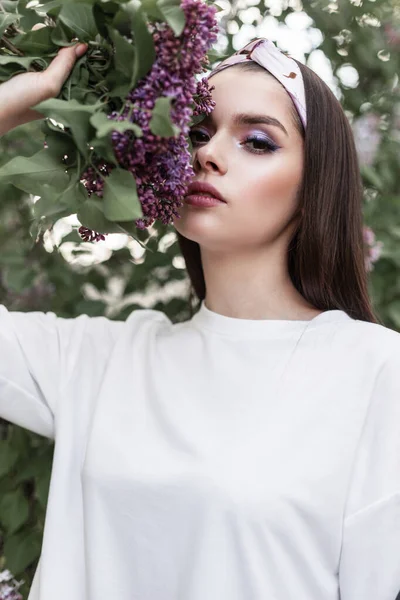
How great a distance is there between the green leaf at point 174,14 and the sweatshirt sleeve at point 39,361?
631 millimetres

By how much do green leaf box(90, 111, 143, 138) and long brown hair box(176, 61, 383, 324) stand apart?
0.47 m

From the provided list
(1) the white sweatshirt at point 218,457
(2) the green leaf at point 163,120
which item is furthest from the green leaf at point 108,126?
(1) the white sweatshirt at point 218,457

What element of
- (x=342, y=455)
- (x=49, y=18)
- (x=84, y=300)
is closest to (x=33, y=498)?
(x=84, y=300)

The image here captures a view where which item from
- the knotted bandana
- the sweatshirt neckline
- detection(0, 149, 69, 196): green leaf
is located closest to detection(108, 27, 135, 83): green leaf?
detection(0, 149, 69, 196): green leaf

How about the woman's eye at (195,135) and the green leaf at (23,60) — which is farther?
the woman's eye at (195,135)

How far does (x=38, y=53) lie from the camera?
1023 mm

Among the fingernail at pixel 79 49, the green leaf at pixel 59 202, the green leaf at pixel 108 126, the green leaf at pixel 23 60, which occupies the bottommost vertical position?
the green leaf at pixel 59 202

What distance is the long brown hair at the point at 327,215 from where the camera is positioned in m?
1.23

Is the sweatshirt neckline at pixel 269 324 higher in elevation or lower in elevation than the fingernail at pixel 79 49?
lower

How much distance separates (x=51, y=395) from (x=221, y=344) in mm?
309

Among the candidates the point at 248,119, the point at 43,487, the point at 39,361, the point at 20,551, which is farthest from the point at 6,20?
the point at 20,551

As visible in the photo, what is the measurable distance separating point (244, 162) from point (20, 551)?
93cm

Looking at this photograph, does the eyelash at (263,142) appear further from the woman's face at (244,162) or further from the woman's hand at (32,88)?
the woman's hand at (32,88)

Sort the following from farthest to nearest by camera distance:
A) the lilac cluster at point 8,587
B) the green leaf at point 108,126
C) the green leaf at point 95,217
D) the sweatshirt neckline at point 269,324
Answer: the lilac cluster at point 8,587 → the sweatshirt neckline at point 269,324 → the green leaf at point 95,217 → the green leaf at point 108,126
